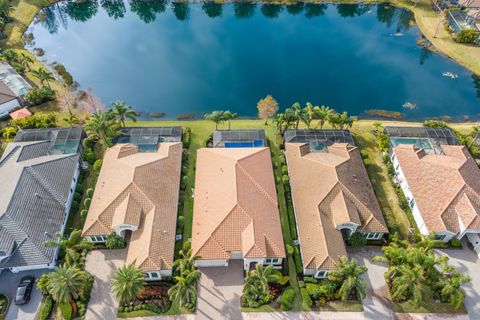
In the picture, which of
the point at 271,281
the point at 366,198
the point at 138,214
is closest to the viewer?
the point at 271,281

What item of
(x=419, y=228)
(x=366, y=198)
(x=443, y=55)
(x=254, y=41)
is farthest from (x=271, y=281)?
(x=443, y=55)

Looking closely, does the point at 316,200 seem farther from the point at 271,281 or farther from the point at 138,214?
the point at 138,214

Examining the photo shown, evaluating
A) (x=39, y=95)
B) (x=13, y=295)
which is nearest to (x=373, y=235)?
(x=13, y=295)

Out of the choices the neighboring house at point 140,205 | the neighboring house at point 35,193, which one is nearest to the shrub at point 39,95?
the neighboring house at point 35,193

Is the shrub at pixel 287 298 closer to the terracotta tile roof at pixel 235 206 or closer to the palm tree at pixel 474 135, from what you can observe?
the terracotta tile roof at pixel 235 206

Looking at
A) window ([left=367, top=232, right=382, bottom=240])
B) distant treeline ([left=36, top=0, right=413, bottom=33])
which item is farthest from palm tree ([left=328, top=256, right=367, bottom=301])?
distant treeline ([left=36, top=0, right=413, bottom=33])

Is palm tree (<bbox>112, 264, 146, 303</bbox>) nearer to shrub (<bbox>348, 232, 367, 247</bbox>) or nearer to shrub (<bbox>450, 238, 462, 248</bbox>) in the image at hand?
shrub (<bbox>348, 232, 367, 247</bbox>)
